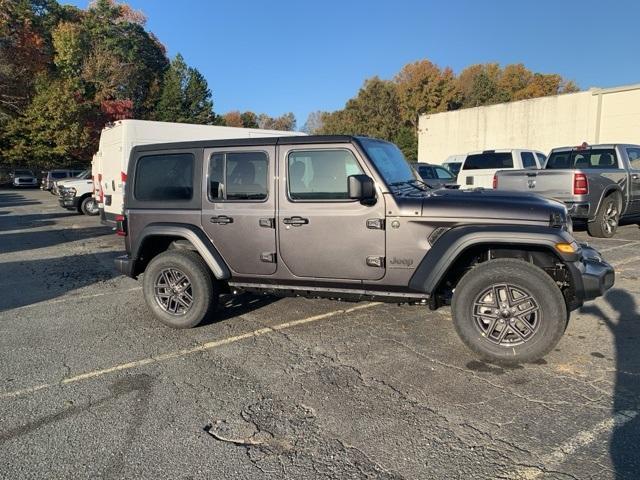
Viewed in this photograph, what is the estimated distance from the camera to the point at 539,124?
31906 mm

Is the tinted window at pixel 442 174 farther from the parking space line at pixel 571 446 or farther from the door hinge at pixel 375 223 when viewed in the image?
the parking space line at pixel 571 446

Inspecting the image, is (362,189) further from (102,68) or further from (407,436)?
(102,68)

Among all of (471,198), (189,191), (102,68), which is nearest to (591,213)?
(471,198)

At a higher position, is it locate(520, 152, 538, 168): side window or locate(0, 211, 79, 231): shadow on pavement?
locate(520, 152, 538, 168): side window

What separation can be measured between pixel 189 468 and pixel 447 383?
2003 mm

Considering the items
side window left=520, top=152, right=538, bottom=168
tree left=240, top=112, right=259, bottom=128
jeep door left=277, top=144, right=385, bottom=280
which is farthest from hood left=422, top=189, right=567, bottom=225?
tree left=240, top=112, right=259, bottom=128

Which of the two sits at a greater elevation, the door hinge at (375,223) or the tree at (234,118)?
the tree at (234,118)

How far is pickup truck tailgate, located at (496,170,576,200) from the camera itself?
360 inches

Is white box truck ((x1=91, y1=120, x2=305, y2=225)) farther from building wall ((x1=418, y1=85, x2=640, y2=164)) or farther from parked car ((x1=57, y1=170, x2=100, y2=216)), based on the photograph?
building wall ((x1=418, y1=85, x2=640, y2=164))

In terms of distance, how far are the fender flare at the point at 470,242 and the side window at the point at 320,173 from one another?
977mm

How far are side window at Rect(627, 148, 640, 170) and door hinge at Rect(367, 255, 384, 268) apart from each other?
8.72m

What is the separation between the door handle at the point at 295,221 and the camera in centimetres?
453

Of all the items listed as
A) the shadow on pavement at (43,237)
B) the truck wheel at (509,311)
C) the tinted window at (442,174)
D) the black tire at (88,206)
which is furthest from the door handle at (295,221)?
the black tire at (88,206)

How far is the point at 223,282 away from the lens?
205 inches
